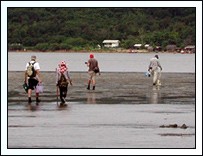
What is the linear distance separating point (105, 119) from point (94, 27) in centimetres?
8665

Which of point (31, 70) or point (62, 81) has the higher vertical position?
point (31, 70)

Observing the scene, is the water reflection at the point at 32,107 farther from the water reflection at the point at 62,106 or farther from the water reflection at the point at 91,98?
the water reflection at the point at 91,98

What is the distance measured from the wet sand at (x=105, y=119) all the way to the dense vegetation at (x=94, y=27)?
5626 centimetres

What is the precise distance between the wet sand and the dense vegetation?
56256mm

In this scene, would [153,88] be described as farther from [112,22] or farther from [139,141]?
[112,22]

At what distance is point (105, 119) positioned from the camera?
22.7 metres

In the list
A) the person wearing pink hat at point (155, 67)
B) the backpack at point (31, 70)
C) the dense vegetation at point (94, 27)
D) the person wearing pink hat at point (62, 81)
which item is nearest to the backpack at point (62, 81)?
the person wearing pink hat at point (62, 81)

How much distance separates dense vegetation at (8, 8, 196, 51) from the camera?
305ft

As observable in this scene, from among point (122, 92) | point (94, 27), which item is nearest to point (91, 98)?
point (122, 92)

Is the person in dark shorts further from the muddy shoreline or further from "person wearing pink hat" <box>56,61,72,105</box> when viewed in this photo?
the muddy shoreline

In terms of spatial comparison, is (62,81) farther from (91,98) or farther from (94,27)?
(94,27)

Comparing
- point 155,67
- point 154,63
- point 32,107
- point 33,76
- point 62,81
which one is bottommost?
point 32,107

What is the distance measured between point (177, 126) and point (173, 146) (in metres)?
3.34

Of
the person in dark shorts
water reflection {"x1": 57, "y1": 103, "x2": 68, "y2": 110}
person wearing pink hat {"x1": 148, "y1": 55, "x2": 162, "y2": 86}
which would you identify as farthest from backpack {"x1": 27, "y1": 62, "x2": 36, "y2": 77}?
person wearing pink hat {"x1": 148, "y1": 55, "x2": 162, "y2": 86}
